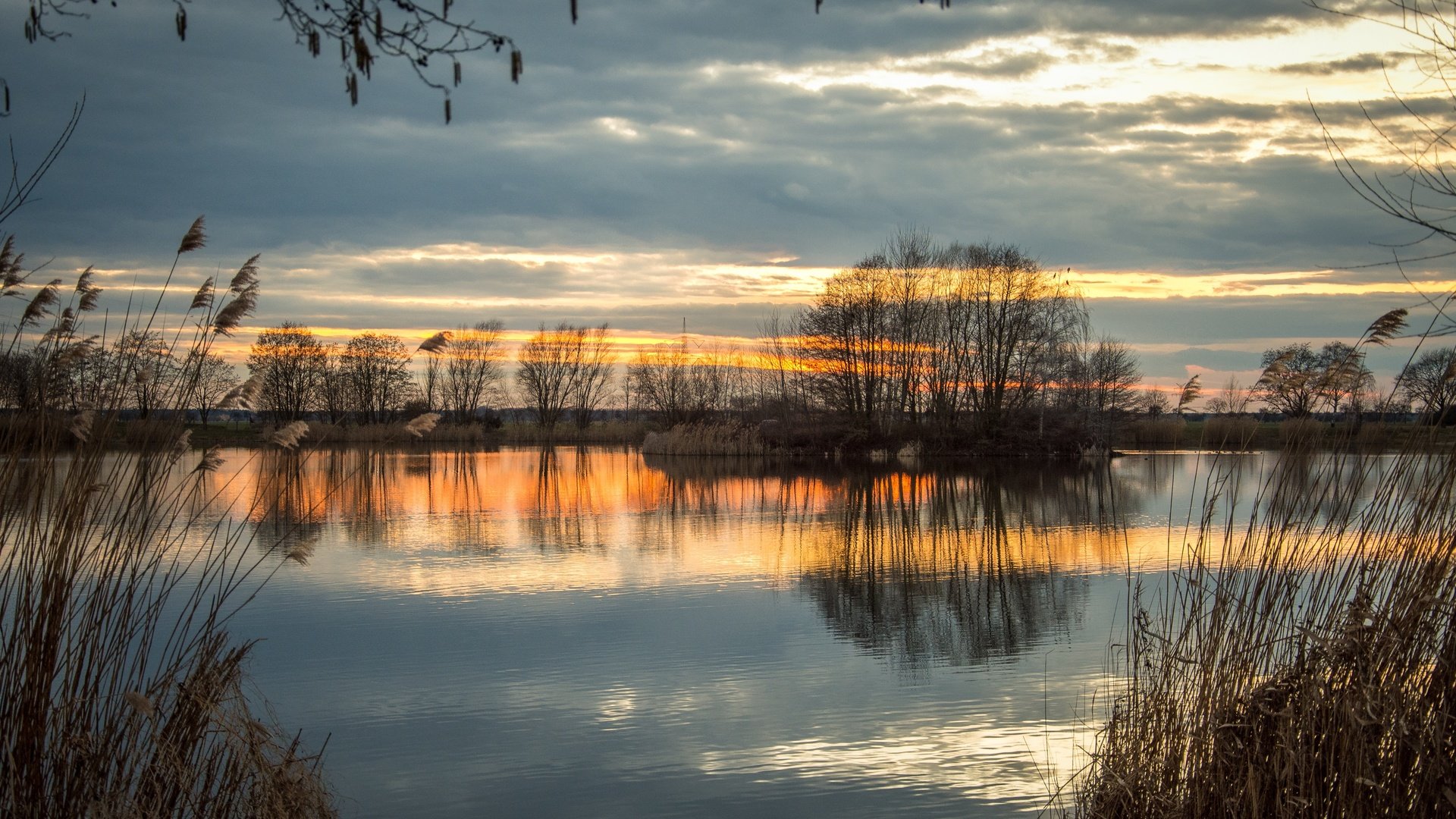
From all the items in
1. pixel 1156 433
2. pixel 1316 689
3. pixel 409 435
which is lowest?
pixel 1156 433

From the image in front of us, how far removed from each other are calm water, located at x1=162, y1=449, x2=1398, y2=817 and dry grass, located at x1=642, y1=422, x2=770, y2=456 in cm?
2215

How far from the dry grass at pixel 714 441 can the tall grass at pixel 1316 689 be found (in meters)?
35.3

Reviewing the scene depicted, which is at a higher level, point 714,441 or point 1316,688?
point 1316,688

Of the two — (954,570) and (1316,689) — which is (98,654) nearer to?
(1316,689)

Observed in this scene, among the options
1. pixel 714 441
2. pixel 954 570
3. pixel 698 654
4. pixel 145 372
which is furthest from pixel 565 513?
pixel 714 441

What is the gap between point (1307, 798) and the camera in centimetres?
397

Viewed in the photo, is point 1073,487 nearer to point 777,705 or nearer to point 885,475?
point 885,475

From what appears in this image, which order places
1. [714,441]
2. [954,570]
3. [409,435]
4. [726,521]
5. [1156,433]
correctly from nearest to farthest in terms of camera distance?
[954,570] < [726,521] < [714,441] < [1156,433] < [409,435]

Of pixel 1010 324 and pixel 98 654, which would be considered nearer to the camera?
pixel 98 654

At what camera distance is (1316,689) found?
156 inches

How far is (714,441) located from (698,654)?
32.5 m

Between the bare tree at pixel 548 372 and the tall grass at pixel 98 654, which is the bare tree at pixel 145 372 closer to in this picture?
the tall grass at pixel 98 654

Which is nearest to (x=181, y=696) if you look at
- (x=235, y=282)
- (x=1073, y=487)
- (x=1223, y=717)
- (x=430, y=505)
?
(x=235, y=282)

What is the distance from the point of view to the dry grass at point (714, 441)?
133 feet
